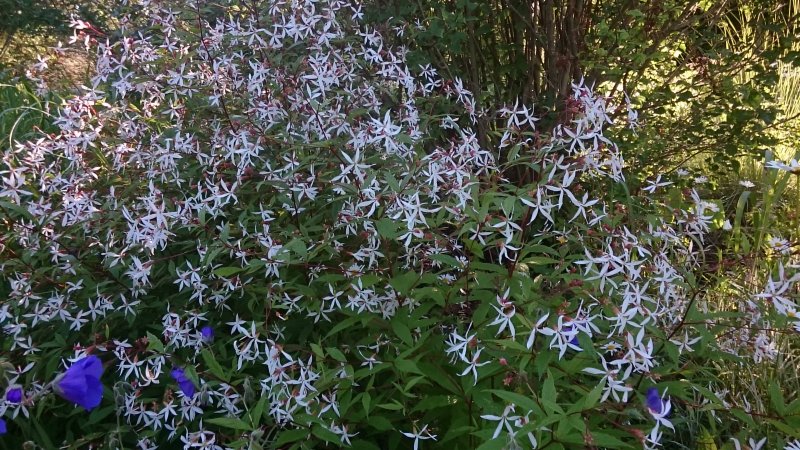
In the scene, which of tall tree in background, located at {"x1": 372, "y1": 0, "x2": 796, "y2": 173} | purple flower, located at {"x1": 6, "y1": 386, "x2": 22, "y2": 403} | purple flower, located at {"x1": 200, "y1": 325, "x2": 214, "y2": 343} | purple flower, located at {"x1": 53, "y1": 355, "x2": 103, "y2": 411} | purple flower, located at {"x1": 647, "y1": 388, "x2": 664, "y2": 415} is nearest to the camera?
purple flower, located at {"x1": 53, "y1": 355, "x2": 103, "y2": 411}

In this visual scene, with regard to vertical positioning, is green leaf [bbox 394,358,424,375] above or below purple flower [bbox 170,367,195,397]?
above

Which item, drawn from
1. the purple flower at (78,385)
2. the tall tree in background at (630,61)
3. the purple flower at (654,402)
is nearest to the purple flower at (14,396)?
the purple flower at (78,385)

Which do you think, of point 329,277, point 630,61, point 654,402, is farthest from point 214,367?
point 630,61

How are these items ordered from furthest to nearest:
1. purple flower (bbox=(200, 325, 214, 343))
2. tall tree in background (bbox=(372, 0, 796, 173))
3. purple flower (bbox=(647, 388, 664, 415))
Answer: tall tree in background (bbox=(372, 0, 796, 173)) < purple flower (bbox=(200, 325, 214, 343)) < purple flower (bbox=(647, 388, 664, 415))

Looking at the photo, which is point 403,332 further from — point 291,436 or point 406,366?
point 291,436

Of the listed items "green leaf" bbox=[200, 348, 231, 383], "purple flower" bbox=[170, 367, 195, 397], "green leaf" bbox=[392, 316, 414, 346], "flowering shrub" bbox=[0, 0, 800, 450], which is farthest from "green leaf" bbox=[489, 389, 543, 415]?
"purple flower" bbox=[170, 367, 195, 397]

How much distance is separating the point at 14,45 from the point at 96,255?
7.33 meters

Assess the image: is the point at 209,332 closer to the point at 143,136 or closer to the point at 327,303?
the point at 327,303

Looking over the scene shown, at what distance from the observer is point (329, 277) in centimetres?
171

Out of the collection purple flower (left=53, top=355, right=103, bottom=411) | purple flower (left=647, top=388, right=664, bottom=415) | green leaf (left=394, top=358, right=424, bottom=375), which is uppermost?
purple flower (left=647, top=388, right=664, bottom=415)

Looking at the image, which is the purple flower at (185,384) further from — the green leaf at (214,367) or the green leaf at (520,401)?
the green leaf at (520,401)

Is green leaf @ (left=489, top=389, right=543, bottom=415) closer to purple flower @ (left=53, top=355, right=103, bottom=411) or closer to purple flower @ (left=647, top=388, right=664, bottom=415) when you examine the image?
purple flower @ (left=647, top=388, right=664, bottom=415)

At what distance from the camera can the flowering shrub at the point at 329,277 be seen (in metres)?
1.56

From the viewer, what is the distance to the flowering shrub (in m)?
1.56
